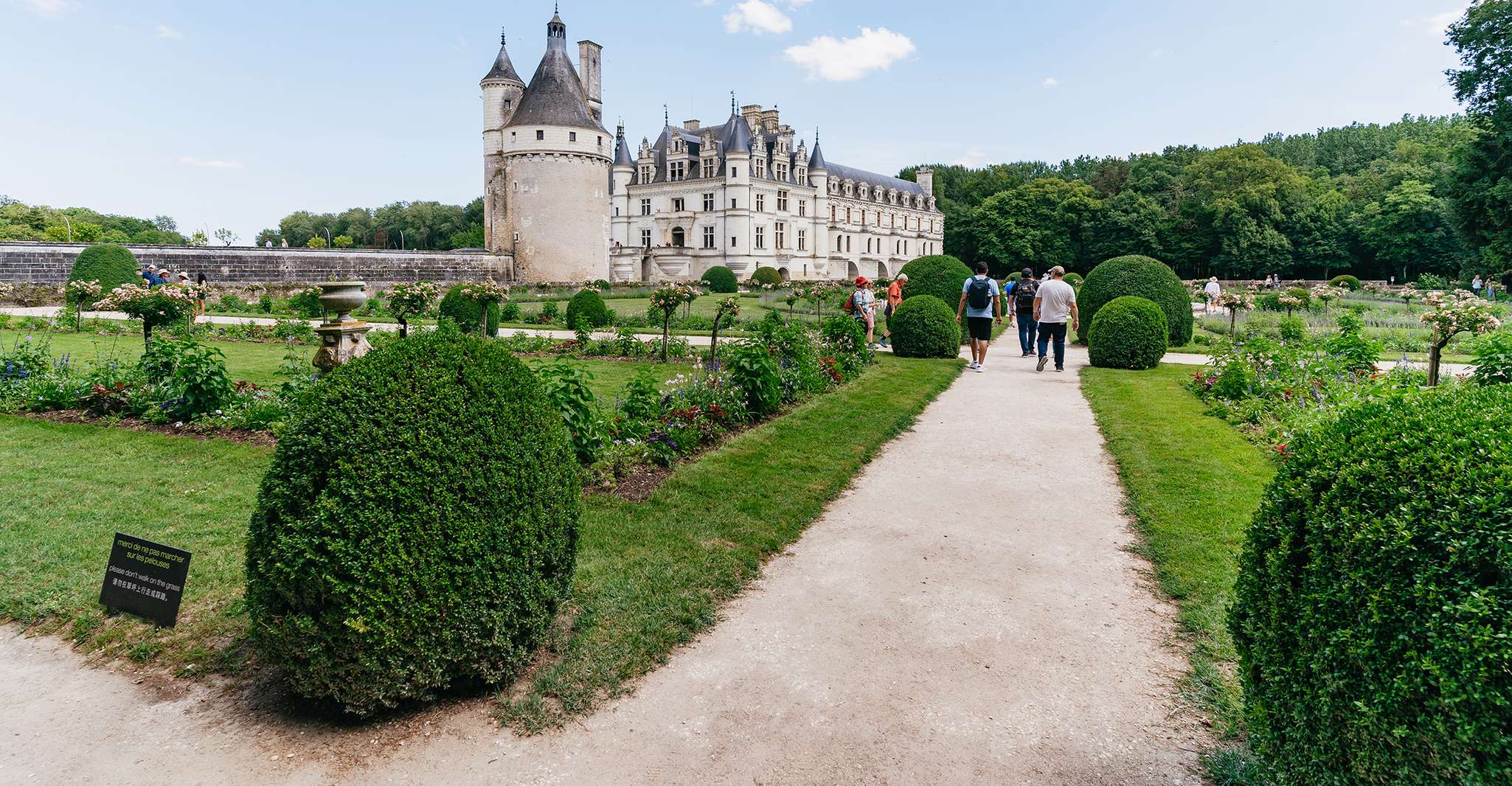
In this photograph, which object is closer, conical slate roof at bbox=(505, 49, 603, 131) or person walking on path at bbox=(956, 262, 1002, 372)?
person walking on path at bbox=(956, 262, 1002, 372)

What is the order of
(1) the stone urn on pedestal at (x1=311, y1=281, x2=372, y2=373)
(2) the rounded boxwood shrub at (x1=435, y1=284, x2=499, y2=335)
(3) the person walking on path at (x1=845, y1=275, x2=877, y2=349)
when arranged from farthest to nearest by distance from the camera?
(2) the rounded boxwood shrub at (x1=435, y1=284, x2=499, y2=335) → (3) the person walking on path at (x1=845, y1=275, x2=877, y2=349) → (1) the stone urn on pedestal at (x1=311, y1=281, x2=372, y2=373)

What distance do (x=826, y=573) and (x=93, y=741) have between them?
3055 millimetres

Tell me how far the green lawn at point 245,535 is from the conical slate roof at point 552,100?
30.1 metres

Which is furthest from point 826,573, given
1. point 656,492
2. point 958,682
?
point 656,492

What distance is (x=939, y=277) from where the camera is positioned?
16359 millimetres

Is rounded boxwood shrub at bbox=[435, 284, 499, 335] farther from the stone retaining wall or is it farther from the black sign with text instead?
the stone retaining wall

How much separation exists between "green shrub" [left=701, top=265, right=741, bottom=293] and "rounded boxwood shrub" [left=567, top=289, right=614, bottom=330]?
73.1 ft

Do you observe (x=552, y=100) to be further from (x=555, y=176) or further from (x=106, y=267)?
(x=106, y=267)

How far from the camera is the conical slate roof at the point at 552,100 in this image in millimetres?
35562

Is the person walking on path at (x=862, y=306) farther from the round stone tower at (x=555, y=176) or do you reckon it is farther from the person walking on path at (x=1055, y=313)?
the round stone tower at (x=555, y=176)

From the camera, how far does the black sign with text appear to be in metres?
3.59

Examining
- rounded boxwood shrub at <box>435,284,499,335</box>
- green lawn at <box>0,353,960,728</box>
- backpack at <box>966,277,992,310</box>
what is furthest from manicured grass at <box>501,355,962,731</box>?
rounded boxwood shrub at <box>435,284,499,335</box>

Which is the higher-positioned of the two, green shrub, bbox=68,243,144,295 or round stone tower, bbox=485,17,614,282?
round stone tower, bbox=485,17,614,282

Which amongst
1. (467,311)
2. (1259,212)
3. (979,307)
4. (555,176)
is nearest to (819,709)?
(979,307)
